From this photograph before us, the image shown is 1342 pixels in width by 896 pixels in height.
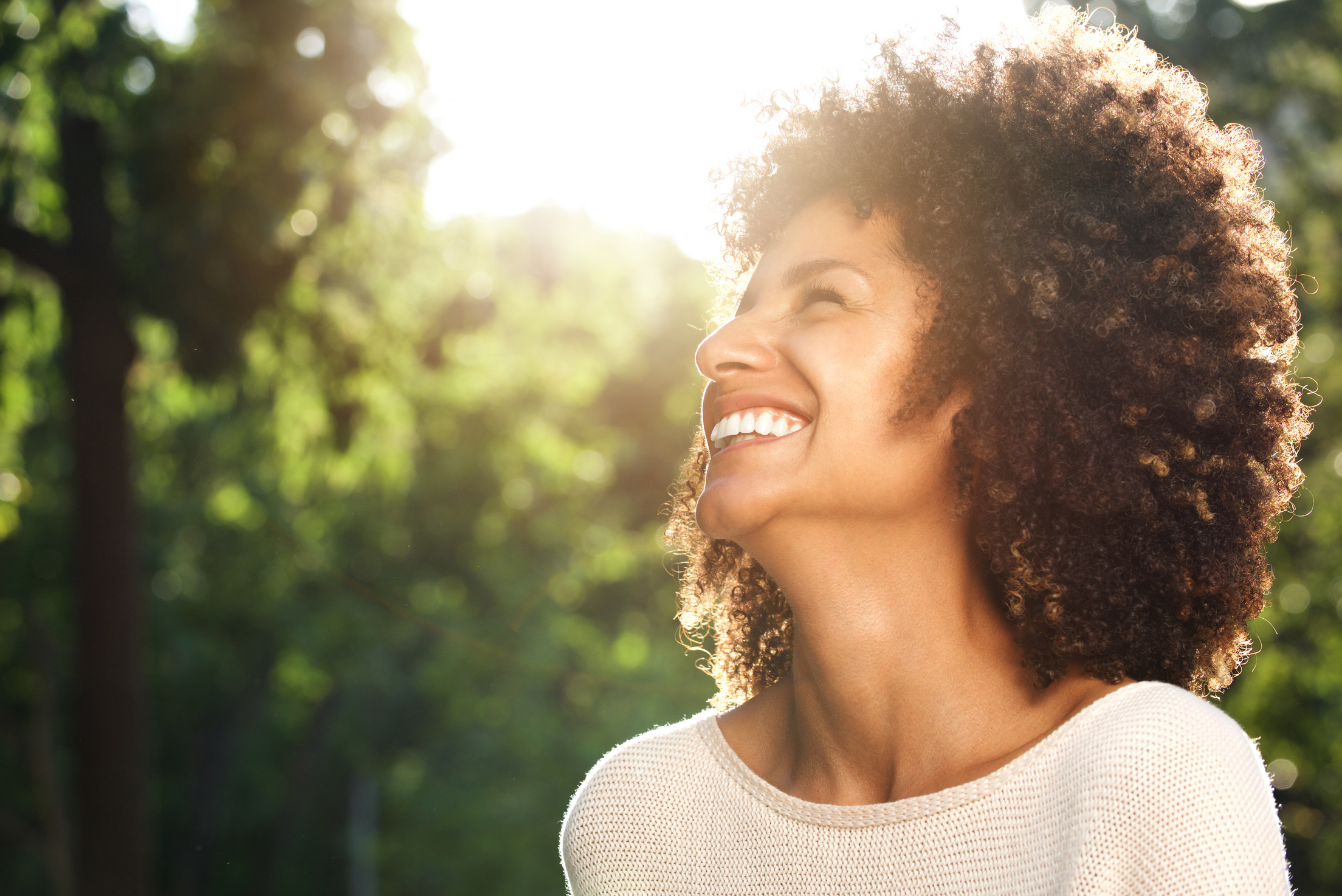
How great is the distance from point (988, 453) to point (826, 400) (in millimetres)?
288

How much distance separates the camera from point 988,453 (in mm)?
2002

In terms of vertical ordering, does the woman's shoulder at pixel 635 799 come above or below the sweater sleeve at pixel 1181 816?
above

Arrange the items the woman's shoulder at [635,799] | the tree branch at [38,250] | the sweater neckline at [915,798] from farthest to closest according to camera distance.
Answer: the tree branch at [38,250] → the woman's shoulder at [635,799] → the sweater neckline at [915,798]

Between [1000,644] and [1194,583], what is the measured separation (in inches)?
12.8

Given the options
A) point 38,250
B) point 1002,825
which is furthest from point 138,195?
point 1002,825

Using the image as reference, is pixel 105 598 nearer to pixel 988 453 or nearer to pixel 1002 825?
pixel 988 453

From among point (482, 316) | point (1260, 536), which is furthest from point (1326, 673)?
point (1260, 536)

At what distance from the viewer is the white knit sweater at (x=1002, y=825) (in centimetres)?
161

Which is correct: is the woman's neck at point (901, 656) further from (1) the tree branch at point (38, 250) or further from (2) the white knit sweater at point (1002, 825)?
(1) the tree branch at point (38, 250)

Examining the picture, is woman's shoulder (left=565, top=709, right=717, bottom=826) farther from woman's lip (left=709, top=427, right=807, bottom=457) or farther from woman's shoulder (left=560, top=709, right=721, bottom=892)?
woman's lip (left=709, top=427, right=807, bottom=457)

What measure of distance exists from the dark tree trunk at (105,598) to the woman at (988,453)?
7.35 meters

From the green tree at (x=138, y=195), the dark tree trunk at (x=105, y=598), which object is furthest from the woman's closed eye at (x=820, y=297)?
the dark tree trunk at (x=105, y=598)

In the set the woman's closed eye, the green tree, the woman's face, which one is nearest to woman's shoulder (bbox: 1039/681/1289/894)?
the woman's face

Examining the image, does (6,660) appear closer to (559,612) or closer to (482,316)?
(559,612)
